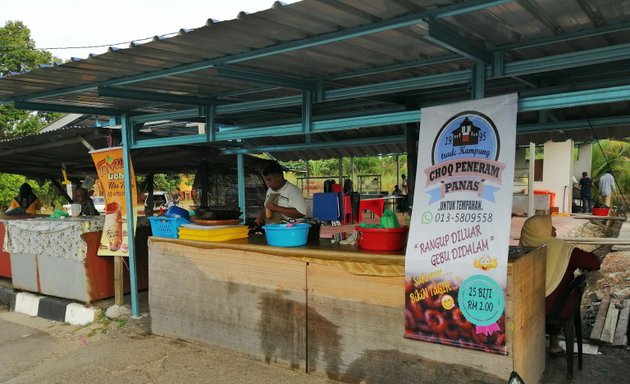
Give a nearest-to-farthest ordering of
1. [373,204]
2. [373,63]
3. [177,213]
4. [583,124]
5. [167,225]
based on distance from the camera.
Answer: [373,63], [583,124], [167,225], [177,213], [373,204]

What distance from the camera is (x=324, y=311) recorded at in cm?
402

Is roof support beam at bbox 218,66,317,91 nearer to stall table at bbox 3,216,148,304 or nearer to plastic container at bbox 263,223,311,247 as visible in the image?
plastic container at bbox 263,223,311,247

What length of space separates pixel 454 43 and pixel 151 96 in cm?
327

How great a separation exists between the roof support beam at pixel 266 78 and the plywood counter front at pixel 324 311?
153 centimetres

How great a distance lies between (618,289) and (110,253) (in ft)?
22.6

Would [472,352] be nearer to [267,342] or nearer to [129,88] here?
[267,342]

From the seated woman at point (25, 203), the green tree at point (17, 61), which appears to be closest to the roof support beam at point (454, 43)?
the seated woman at point (25, 203)

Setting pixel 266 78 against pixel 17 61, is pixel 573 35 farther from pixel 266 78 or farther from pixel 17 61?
pixel 17 61

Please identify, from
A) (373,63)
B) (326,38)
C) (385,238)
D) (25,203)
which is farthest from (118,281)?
(326,38)

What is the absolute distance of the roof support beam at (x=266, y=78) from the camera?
3861 mm

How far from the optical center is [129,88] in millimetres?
4859

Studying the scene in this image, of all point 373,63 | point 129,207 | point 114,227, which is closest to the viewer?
point 373,63

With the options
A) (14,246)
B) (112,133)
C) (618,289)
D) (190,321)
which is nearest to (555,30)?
(190,321)

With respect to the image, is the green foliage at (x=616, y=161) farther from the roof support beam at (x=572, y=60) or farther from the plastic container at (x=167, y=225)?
the plastic container at (x=167, y=225)
